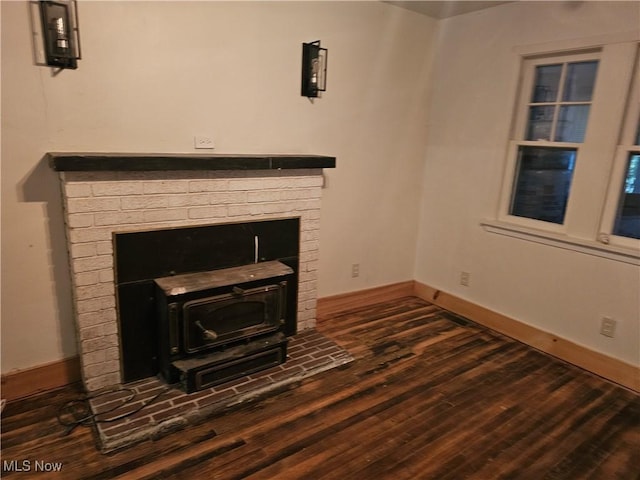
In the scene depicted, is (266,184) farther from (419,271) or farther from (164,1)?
(419,271)

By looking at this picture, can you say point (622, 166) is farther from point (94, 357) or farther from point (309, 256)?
point (94, 357)

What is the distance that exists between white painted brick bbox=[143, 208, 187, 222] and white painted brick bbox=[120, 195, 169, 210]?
0.11 ft

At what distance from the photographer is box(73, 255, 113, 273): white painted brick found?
2.10 meters

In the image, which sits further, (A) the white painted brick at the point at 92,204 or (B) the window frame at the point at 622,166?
(B) the window frame at the point at 622,166

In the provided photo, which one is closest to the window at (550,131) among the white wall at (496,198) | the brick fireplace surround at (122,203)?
the white wall at (496,198)

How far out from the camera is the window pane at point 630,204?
8.51 ft

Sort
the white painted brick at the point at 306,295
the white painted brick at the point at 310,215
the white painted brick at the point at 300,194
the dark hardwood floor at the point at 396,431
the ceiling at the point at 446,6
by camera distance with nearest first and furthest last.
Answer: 1. the dark hardwood floor at the point at 396,431
2. the white painted brick at the point at 300,194
3. the white painted brick at the point at 310,215
4. the white painted brick at the point at 306,295
5. the ceiling at the point at 446,6

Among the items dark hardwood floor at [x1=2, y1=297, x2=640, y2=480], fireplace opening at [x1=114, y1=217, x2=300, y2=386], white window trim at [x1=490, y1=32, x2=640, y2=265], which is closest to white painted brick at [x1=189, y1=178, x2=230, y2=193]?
fireplace opening at [x1=114, y1=217, x2=300, y2=386]

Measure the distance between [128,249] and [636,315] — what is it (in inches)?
119

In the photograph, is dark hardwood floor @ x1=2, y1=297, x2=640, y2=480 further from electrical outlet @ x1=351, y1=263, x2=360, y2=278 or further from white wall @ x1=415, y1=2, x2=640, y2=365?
electrical outlet @ x1=351, y1=263, x2=360, y2=278

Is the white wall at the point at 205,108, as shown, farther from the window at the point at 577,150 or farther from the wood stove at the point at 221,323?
the window at the point at 577,150

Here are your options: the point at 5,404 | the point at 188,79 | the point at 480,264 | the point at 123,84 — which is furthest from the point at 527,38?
the point at 5,404

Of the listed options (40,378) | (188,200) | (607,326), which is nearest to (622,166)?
(607,326)

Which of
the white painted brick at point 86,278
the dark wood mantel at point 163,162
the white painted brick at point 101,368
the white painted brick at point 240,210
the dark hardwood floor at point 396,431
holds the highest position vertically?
the dark wood mantel at point 163,162
